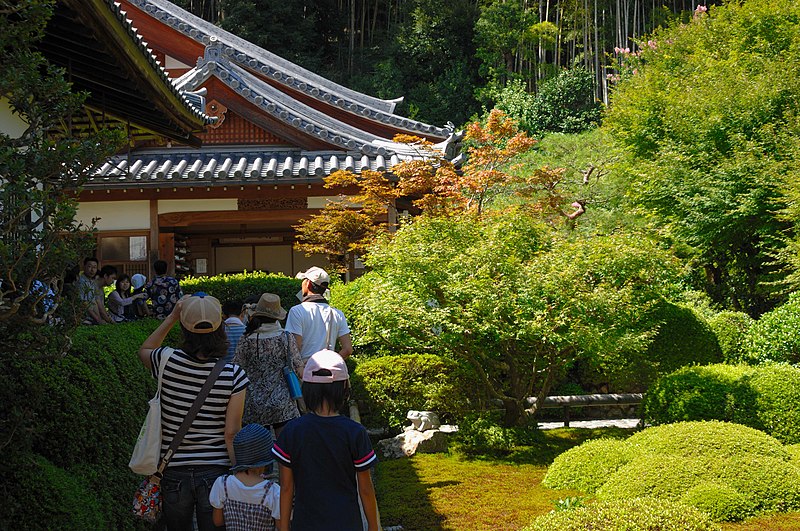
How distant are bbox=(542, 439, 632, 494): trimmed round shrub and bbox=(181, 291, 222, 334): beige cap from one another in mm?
4835

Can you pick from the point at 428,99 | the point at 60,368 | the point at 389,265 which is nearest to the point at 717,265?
the point at 389,265

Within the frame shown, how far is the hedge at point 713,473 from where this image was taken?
21.1 ft

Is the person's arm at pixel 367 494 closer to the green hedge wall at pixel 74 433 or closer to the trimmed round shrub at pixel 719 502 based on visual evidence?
the green hedge wall at pixel 74 433

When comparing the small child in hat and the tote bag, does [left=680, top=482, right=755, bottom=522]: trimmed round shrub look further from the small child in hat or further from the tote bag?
the tote bag

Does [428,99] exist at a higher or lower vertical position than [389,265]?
higher

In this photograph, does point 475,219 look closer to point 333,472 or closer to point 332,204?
point 332,204

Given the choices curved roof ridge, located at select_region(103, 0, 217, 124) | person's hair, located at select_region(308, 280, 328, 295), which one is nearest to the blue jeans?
person's hair, located at select_region(308, 280, 328, 295)

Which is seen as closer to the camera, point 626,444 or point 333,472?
point 333,472

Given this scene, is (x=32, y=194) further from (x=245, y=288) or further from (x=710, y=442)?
(x=245, y=288)

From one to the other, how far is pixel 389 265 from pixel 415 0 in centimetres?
3115

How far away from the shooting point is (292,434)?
341 cm

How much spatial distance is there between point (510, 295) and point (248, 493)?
257 inches

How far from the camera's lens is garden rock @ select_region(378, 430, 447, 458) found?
31.4 feet

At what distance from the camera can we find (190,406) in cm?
377
